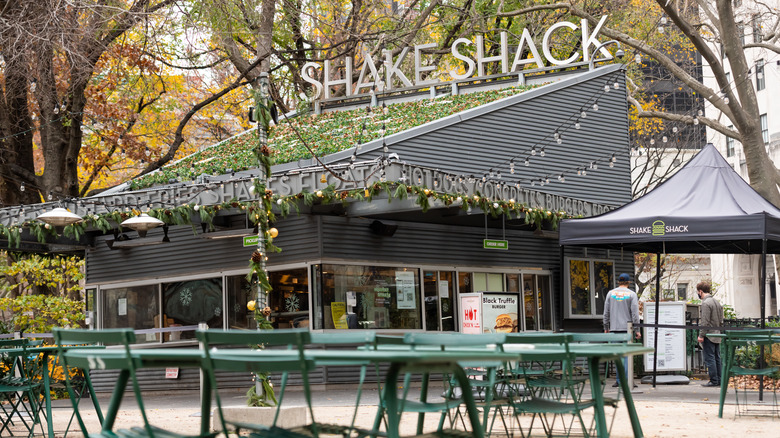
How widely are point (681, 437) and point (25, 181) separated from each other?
53.4ft

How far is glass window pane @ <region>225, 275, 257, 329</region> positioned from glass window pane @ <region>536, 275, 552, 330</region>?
237 inches

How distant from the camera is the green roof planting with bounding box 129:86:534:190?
1725 cm

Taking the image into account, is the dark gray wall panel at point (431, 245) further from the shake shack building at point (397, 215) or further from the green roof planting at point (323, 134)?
the green roof planting at point (323, 134)

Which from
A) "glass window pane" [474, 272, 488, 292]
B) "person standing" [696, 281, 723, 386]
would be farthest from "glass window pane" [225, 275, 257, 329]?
"person standing" [696, 281, 723, 386]

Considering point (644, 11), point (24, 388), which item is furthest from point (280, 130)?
point (644, 11)

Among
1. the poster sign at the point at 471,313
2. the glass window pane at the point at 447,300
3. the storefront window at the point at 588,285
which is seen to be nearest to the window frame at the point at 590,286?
the storefront window at the point at 588,285

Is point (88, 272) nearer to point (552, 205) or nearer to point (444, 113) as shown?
point (444, 113)

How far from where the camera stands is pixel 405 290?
651 inches

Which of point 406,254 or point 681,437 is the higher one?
point 406,254

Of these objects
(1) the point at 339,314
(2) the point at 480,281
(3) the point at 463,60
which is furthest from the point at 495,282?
(3) the point at 463,60

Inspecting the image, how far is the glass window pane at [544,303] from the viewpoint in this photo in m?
19.0

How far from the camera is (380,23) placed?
95.3 feet

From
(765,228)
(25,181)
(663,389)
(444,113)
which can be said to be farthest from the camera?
(25,181)

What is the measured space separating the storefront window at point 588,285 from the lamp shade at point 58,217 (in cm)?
961
